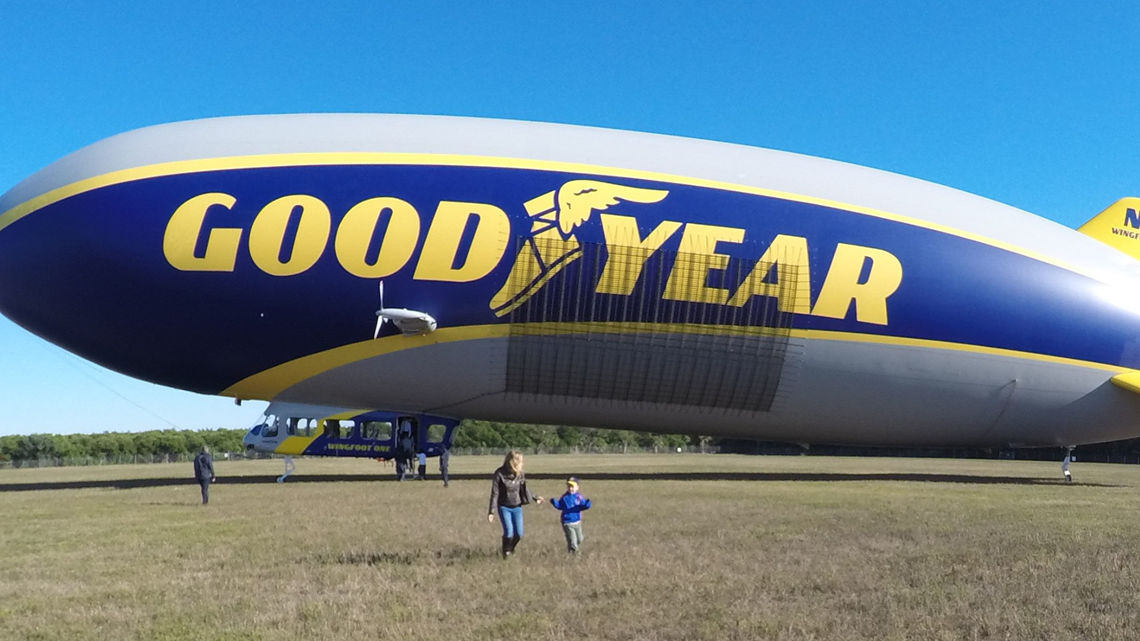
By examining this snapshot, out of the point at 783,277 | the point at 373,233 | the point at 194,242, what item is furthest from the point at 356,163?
the point at 783,277

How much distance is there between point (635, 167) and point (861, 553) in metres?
9.50

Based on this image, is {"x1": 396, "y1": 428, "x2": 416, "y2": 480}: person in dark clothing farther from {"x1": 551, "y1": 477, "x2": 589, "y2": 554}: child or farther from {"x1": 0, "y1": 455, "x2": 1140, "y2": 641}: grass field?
{"x1": 551, "y1": 477, "x2": 589, "y2": 554}: child

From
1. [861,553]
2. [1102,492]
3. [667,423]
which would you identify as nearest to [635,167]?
[667,423]

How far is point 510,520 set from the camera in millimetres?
11836

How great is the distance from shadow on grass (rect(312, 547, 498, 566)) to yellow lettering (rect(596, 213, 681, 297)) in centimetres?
703

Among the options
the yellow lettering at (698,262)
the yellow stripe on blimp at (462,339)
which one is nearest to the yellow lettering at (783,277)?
the yellow lettering at (698,262)

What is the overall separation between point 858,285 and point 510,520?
10233mm

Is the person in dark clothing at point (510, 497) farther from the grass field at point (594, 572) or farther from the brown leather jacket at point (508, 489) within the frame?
the grass field at point (594, 572)

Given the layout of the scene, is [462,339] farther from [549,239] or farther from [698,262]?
[698,262]

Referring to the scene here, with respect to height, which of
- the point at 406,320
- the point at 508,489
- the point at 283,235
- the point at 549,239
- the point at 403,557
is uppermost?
the point at 549,239

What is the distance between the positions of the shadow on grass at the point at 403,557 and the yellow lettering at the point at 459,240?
6.57m

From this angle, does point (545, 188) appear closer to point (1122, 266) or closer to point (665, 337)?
point (665, 337)

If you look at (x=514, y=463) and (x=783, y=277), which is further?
(x=783, y=277)

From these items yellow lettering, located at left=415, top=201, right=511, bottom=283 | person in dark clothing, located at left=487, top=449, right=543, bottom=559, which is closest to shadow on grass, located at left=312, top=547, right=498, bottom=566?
person in dark clothing, located at left=487, top=449, right=543, bottom=559
